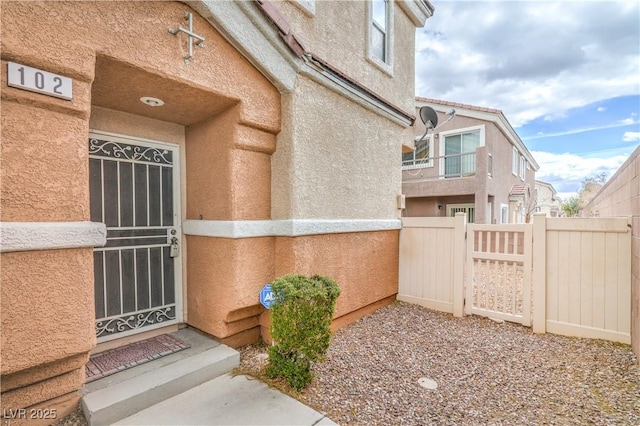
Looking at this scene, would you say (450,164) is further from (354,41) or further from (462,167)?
(354,41)

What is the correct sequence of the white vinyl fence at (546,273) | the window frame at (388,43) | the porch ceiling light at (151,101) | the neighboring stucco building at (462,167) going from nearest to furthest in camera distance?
the porch ceiling light at (151,101) → the white vinyl fence at (546,273) → the window frame at (388,43) → the neighboring stucco building at (462,167)

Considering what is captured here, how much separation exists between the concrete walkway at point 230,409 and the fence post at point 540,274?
4281 mm

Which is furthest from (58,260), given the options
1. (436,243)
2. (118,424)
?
(436,243)

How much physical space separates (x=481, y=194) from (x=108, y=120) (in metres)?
13.5

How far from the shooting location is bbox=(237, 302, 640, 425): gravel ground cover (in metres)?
2.96

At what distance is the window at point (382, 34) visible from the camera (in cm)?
645

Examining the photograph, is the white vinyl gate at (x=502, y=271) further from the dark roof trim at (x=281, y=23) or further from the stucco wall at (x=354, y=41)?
the dark roof trim at (x=281, y=23)

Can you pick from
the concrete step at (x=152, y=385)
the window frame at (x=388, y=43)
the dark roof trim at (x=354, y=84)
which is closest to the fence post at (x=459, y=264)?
the dark roof trim at (x=354, y=84)

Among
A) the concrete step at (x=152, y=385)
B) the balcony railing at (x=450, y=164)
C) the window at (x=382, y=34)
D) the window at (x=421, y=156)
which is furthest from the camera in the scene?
the window at (x=421, y=156)

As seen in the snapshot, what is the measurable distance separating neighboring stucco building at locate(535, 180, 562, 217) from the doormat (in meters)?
38.3

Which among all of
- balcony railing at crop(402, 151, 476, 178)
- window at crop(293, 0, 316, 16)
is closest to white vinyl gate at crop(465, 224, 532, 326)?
window at crop(293, 0, 316, 16)

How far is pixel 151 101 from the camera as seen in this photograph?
366 centimetres

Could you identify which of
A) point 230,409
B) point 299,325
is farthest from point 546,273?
point 230,409

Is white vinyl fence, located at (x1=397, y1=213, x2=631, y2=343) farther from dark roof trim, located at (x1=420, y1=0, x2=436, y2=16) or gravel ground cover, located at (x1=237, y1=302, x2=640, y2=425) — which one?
dark roof trim, located at (x1=420, y1=0, x2=436, y2=16)
